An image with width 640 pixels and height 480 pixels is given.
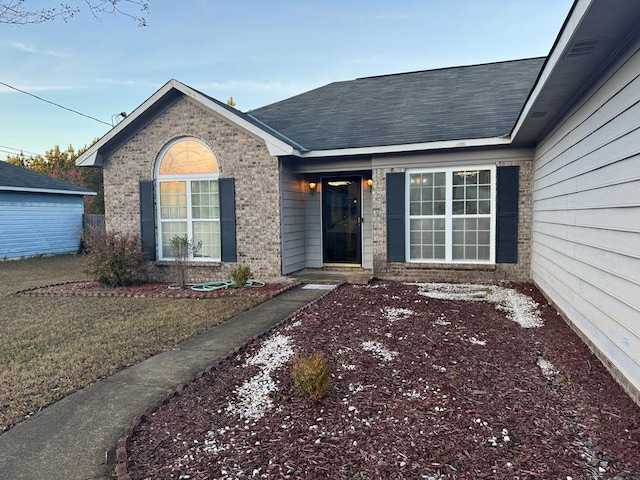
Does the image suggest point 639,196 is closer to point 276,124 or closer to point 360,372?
point 360,372

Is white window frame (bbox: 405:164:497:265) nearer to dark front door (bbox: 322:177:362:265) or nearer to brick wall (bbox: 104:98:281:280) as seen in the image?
dark front door (bbox: 322:177:362:265)

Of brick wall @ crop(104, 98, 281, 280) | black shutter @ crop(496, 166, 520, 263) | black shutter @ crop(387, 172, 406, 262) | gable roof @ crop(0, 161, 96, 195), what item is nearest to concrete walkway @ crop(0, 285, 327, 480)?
brick wall @ crop(104, 98, 281, 280)

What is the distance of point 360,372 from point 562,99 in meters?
3.92

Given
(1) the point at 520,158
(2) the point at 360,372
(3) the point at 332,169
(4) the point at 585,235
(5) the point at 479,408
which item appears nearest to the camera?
(5) the point at 479,408

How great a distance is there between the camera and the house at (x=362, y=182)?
788cm

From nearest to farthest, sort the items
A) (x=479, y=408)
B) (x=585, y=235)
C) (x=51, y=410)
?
(x=479, y=408) → (x=51, y=410) → (x=585, y=235)

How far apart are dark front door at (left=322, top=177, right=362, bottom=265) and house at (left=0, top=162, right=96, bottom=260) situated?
9.28 meters

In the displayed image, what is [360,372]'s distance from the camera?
141 inches

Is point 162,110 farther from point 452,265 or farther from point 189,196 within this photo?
point 452,265

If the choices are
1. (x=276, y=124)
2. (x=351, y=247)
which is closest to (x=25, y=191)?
(x=276, y=124)

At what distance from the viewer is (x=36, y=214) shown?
16.4 metres

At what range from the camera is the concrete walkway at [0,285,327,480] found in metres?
2.41

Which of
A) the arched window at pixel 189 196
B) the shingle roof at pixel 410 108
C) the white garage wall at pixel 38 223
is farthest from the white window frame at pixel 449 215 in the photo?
the white garage wall at pixel 38 223

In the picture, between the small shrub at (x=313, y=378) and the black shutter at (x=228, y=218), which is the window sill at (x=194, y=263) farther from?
the small shrub at (x=313, y=378)
